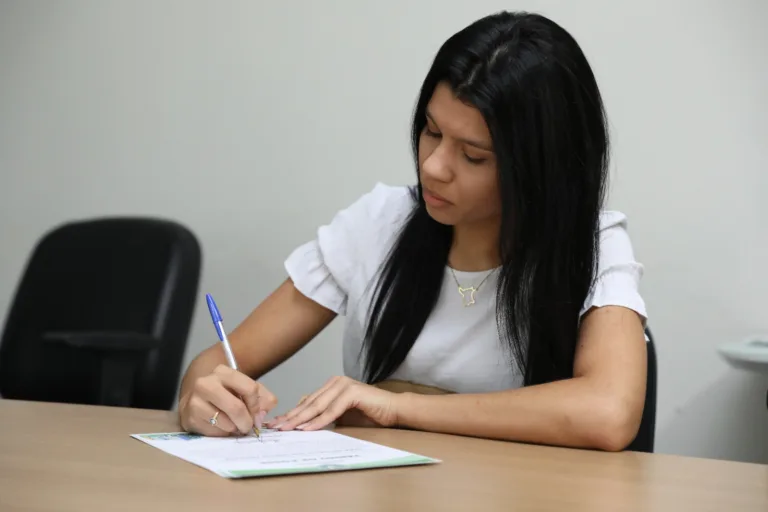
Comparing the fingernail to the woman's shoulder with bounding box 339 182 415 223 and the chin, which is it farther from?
the woman's shoulder with bounding box 339 182 415 223

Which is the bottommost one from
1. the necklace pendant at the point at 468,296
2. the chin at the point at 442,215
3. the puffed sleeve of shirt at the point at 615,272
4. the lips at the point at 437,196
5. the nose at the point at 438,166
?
the necklace pendant at the point at 468,296

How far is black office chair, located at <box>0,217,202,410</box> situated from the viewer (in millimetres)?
1768

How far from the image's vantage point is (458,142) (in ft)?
4.19

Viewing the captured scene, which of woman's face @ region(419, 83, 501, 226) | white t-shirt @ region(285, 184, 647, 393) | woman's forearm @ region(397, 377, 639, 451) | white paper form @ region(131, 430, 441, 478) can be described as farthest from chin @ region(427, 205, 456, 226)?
white paper form @ region(131, 430, 441, 478)

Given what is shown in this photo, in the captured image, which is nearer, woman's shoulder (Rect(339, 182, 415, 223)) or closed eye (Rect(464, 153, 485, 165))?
closed eye (Rect(464, 153, 485, 165))

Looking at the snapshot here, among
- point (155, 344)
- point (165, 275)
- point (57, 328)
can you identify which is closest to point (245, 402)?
point (155, 344)

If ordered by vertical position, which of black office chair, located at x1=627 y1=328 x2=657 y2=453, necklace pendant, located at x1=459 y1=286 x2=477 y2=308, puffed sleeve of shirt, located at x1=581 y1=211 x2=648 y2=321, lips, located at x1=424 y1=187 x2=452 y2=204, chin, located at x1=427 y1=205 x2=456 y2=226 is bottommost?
black office chair, located at x1=627 y1=328 x2=657 y2=453

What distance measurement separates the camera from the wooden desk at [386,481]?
2.55 ft

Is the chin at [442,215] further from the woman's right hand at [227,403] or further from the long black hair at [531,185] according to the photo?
the woman's right hand at [227,403]

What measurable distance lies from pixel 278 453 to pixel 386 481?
15 centimetres

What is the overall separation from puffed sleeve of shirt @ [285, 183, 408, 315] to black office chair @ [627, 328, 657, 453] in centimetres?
49

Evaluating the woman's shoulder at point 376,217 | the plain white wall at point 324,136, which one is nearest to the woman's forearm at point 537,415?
the woman's shoulder at point 376,217

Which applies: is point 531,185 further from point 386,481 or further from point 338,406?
point 386,481

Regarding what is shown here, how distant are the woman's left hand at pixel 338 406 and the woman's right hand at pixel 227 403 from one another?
0.06 meters
